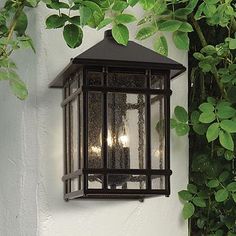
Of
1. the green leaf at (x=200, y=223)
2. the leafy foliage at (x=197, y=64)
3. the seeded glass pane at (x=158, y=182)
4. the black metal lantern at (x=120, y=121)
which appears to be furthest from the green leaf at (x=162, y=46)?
the green leaf at (x=200, y=223)

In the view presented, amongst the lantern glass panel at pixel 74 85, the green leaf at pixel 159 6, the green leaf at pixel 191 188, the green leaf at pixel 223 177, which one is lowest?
the green leaf at pixel 191 188

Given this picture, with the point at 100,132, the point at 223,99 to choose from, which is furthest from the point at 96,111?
the point at 223,99

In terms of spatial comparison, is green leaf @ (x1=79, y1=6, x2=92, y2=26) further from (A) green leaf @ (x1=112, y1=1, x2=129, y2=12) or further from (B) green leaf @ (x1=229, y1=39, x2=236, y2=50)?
(B) green leaf @ (x1=229, y1=39, x2=236, y2=50)

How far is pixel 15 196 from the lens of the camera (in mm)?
1932

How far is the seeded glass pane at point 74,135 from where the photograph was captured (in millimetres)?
1703

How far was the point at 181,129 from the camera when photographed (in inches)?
75.0

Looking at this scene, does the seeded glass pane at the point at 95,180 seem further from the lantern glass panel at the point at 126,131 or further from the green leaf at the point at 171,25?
the green leaf at the point at 171,25

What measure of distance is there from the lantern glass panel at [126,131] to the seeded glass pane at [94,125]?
0.08 ft

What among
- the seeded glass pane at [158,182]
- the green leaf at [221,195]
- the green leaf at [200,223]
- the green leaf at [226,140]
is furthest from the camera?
the green leaf at [200,223]

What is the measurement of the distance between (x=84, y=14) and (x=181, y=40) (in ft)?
1.47

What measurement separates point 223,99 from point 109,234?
505mm

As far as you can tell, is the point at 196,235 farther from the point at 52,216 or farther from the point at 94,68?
the point at 94,68

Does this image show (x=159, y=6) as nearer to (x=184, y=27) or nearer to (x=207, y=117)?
(x=184, y=27)

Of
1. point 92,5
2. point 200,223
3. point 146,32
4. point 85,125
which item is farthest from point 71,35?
point 200,223
